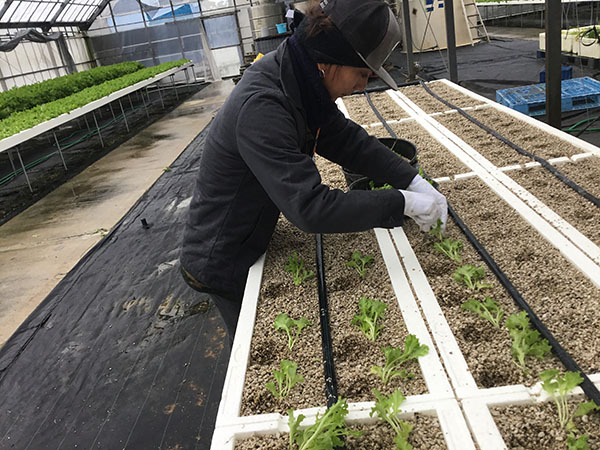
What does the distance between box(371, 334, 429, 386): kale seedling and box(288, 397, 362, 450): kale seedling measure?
0.68ft

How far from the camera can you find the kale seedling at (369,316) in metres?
1.58

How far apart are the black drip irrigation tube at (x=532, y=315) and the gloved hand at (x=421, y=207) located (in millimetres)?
288

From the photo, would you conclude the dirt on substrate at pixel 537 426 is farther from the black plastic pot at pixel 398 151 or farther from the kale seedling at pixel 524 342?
the black plastic pot at pixel 398 151

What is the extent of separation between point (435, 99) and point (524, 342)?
14.1 ft

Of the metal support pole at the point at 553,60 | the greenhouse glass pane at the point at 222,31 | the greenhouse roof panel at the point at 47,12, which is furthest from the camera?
the greenhouse glass pane at the point at 222,31

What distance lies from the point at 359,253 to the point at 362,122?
3.01 metres

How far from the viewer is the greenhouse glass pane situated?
17719mm

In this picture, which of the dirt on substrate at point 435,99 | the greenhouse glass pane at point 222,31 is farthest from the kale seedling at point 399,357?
the greenhouse glass pane at point 222,31

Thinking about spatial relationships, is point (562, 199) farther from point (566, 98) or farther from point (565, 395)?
point (566, 98)

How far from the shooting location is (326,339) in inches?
63.0

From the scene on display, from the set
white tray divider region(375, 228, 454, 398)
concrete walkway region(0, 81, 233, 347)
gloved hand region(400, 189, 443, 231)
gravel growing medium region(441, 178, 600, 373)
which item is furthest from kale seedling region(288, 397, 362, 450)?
concrete walkway region(0, 81, 233, 347)

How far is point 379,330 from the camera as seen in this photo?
5.26 feet

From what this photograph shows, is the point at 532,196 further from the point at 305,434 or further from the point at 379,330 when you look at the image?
the point at 305,434

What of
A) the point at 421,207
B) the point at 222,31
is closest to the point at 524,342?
the point at 421,207
